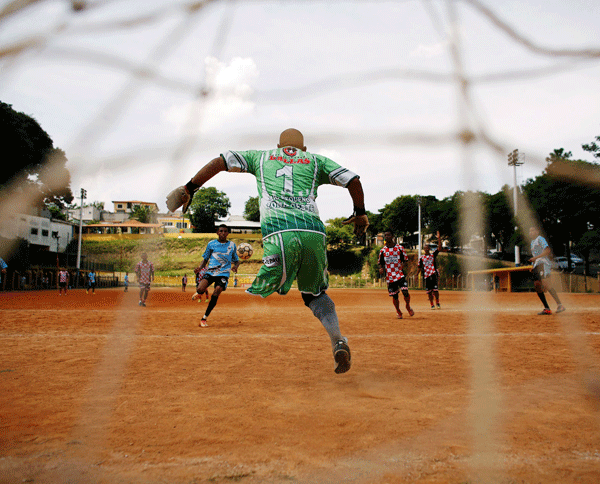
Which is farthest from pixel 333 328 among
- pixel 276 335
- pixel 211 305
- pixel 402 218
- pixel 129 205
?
pixel 402 218

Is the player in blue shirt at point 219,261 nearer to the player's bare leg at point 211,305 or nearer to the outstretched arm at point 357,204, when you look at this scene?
the player's bare leg at point 211,305

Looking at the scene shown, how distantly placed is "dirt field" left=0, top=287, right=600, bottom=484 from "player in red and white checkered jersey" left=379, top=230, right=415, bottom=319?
4337 millimetres

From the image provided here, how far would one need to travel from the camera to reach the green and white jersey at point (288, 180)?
2.95 m

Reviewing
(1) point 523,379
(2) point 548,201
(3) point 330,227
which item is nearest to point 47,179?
(1) point 523,379

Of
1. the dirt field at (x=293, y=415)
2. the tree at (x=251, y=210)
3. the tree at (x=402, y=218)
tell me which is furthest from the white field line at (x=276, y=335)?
the tree at (x=251, y=210)

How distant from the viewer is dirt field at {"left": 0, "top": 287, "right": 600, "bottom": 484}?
1745 mm

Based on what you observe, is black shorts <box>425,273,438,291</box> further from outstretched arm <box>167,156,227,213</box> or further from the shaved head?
outstretched arm <box>167,156,227,213</box>

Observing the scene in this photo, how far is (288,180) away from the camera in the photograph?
300cm

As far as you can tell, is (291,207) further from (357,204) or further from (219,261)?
(219,261)

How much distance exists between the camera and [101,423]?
2.31 metres

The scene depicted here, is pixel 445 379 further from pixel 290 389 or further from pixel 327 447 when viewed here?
pixel 327 447

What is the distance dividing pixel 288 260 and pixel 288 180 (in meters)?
0.55

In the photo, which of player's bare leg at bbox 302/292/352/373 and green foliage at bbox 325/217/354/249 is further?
green foliage at bbox 325/217/354/249

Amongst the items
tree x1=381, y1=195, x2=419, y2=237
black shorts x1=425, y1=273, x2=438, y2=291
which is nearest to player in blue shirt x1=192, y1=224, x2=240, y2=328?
black shorts x1=425, y1=273, x2=438, y2=291
